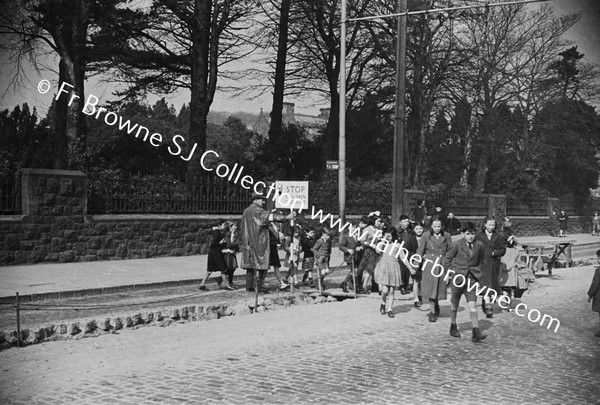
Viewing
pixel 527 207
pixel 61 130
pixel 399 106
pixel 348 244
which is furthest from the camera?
pixel 527 207

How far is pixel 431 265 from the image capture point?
10.6m

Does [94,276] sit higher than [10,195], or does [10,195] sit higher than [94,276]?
[10,195]

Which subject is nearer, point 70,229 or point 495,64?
point 70,229

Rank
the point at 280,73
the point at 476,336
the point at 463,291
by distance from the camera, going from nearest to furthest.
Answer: the point at 476,336 < the point at 463,291 < the point at 280,73

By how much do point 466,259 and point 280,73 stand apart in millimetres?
22842

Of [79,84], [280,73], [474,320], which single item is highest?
[280,73]

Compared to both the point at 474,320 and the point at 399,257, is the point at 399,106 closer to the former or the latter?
the point at 399,257

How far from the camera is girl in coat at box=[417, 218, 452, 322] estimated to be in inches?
417

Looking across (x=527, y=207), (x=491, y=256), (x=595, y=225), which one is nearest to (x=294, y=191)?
(x=491, y=256)

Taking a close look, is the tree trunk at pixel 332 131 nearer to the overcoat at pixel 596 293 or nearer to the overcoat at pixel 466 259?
the overcoat at pixel 466 259

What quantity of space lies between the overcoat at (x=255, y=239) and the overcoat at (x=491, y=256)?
4068 mm

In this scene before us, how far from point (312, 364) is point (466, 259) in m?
3.46

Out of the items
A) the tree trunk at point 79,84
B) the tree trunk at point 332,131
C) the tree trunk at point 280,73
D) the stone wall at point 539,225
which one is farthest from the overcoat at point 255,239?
the stone wall at point 539,225

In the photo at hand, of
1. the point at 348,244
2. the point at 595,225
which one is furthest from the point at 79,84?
the point at 595,225
